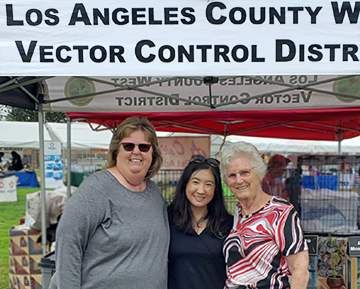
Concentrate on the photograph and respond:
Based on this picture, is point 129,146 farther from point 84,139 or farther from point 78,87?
point 84,139

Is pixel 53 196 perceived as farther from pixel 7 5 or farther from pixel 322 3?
pixel 322 3

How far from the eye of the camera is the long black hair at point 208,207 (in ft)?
7.06

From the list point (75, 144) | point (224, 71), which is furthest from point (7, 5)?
point (75, 144)

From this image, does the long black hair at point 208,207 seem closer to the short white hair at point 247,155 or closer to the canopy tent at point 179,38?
the short white hair at point 247,155

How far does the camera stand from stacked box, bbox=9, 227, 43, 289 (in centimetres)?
431

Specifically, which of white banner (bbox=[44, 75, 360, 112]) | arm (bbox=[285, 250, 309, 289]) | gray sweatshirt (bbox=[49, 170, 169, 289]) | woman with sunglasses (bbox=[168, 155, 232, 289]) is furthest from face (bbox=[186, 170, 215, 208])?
white banner (bbox=[44, 75, 360, 112])

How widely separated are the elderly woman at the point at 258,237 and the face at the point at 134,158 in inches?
Result: 18.6

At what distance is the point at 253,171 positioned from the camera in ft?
6.63

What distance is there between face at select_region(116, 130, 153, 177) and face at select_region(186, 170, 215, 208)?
1.14 feet

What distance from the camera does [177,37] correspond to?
1.80m

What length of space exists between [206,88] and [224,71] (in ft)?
7.12

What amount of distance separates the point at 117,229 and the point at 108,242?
0.25ft

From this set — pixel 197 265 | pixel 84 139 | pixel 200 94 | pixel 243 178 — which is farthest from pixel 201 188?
pixel 84 139

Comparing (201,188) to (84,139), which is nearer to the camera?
(201,188)
